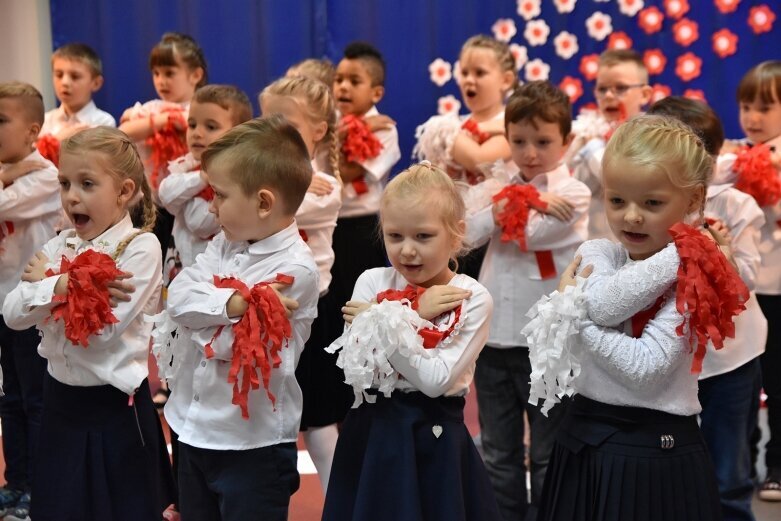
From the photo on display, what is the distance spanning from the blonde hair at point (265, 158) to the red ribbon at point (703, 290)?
0.98 meters

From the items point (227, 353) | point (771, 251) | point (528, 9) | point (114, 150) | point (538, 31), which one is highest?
point (528, 9)

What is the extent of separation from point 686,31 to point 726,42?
9.2 inches

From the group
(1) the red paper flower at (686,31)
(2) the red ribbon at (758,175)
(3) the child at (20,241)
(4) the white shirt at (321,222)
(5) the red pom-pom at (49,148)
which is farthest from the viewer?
(1) the red paper flower at (686,31)

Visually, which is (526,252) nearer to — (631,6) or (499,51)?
(499,51)

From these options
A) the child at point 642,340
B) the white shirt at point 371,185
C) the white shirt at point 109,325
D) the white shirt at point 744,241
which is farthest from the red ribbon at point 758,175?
the white shirt at point 109,325

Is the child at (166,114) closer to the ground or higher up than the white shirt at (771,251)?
higher up

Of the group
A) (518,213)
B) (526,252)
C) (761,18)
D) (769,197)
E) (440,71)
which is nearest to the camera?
(518,213)

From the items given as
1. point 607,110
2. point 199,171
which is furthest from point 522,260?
point 607,110

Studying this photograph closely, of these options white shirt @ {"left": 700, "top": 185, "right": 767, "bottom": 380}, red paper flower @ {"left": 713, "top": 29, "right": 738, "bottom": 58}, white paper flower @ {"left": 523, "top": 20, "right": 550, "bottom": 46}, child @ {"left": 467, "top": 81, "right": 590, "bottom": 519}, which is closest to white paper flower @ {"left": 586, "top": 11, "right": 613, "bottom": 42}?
white paper flower @ {"left": 523, "top": 20, "right": 550, "bottom": 46}

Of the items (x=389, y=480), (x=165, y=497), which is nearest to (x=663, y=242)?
(x=389, y=480)

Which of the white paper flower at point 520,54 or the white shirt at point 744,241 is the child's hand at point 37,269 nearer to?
the white shirt at point 744,241

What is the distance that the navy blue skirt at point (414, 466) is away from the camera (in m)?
2.42

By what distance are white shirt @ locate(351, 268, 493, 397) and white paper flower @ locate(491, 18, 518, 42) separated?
3722 mm

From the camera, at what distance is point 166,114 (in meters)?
4.16
